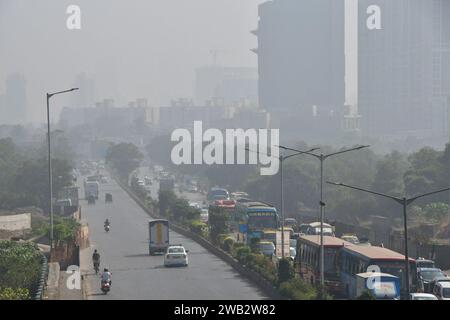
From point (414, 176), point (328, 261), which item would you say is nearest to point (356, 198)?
point (414, 176)

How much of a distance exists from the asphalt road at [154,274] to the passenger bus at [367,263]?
283 centimetres

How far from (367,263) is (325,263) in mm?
4296

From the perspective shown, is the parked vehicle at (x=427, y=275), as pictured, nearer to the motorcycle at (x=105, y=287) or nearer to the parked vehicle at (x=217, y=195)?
the motorcycle at (x=105, y=287)

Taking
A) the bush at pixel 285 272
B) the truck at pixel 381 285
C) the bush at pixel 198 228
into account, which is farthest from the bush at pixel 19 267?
the bush at pixel 198 228

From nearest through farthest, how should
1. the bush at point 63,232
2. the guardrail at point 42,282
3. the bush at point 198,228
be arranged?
1. the guardrail at point 42,282
2. the bush at point 63,232
3. the bush at point 198,228

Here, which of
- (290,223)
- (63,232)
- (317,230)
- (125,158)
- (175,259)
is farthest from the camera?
(125,158)

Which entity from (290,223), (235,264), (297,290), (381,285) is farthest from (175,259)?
(290,223)

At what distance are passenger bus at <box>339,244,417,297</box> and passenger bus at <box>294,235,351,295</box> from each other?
460 millimetres

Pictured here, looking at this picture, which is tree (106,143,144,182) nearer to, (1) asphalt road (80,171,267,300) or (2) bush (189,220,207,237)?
(1) asphalt road (80,171,267,300)

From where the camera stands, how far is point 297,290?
34375 millimetres

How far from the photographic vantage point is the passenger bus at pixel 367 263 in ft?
115

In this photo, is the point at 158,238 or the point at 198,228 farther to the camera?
the point at 198,228

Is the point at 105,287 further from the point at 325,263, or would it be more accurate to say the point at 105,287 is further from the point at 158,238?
the point at 158,238
